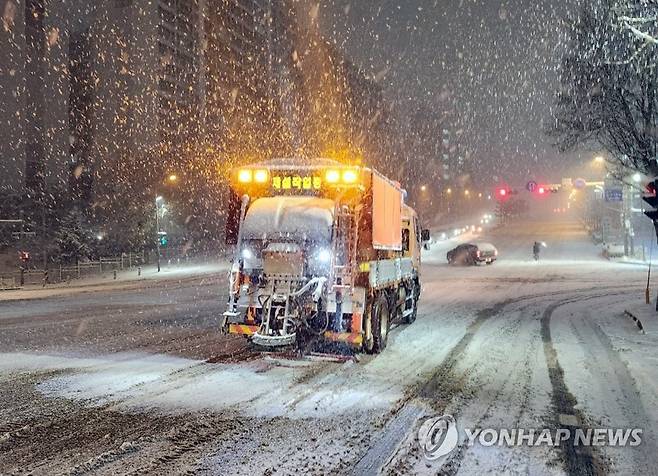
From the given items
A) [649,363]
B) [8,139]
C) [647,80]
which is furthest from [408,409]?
[8,139]

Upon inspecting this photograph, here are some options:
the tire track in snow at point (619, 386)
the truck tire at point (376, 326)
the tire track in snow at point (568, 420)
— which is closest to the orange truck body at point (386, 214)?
the truck tire at point (376, 326)

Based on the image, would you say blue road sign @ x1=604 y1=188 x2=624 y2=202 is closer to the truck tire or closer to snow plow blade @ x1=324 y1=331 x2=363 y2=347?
the truck tire

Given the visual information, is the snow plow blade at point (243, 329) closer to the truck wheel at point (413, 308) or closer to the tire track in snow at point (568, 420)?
the tire track in snow at point (568, 420)

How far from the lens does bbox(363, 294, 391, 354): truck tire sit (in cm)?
996

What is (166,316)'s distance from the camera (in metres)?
16.1

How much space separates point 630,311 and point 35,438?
49.1ft

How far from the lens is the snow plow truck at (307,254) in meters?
9.34

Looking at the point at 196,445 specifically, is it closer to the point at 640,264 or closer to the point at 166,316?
the point at 166,316

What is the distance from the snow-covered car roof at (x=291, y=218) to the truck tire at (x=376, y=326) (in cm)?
163

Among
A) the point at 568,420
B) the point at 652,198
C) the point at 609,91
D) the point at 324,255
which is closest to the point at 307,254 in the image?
the point at 324,255

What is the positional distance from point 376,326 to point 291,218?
2449 mm

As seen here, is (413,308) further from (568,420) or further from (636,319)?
(568,420)

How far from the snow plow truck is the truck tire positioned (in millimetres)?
18

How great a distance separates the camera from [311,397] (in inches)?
286
